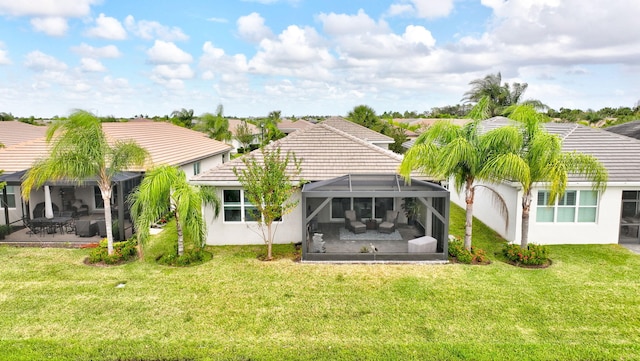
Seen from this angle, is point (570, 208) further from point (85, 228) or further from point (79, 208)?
point (79, 208)

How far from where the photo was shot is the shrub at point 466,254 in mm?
13184

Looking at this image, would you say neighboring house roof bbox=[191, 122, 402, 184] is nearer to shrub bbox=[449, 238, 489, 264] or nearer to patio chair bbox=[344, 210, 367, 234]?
patio chair bbox=[344, 210, 367, 234]

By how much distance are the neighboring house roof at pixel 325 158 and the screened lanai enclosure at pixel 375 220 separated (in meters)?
0.76

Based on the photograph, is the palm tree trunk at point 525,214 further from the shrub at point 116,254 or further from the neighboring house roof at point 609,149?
the shrub at point 116,254

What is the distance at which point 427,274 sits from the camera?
12.2 m

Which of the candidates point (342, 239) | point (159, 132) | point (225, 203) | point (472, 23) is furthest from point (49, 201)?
point (472, 23)

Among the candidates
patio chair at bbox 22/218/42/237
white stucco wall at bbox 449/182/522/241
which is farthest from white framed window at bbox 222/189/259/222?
patio chair at bbox 22/218/42/237

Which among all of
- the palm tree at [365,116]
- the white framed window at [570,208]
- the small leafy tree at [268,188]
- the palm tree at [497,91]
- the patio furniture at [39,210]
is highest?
the palm tree at [497,91]

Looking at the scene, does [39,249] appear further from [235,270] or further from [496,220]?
[496,220]

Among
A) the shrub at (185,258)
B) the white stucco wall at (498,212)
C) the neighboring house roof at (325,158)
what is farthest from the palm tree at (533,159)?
the shrub at (185,258)

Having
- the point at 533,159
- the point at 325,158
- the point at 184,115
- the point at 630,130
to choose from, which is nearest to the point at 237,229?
the point at 325,158

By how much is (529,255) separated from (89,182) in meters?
16.7

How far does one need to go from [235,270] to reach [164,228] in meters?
6.72

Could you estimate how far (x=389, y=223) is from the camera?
683 inches
